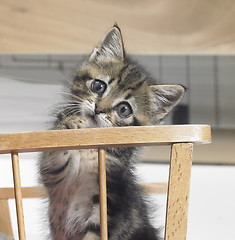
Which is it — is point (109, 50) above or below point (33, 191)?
above

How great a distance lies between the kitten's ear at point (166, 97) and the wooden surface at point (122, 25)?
60cm

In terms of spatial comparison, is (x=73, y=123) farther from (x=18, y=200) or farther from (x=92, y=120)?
(x=18, y=200)

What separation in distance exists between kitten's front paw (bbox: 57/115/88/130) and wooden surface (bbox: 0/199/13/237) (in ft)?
1.31

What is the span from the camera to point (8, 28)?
5.16 ft

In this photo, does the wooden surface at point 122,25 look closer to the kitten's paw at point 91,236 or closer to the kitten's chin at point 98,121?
the kitten's chin at point 98,121

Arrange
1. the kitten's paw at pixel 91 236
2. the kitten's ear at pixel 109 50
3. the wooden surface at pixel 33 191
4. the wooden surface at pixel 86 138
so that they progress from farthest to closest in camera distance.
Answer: the wooden surface at pixel 33 191 < the kitten's ear at pixel 109 50 < the kitten's paw at pixel 91 236 < the wooden surface at pixel 86 138

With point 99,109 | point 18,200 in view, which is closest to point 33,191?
point 99,109

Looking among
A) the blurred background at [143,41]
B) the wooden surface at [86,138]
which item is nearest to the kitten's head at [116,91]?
the wooden surface at [86,138]

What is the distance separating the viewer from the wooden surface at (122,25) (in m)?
1.58

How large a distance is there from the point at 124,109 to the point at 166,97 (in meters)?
0.11

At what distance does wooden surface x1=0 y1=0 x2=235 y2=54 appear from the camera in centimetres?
158

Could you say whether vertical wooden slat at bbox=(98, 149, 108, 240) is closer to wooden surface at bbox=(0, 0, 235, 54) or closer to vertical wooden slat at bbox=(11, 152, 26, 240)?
vertical wooden slat at bbox=(11, 152, 26, 240)

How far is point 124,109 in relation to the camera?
0.94m

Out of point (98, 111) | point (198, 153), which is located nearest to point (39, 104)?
point (198, 153)
